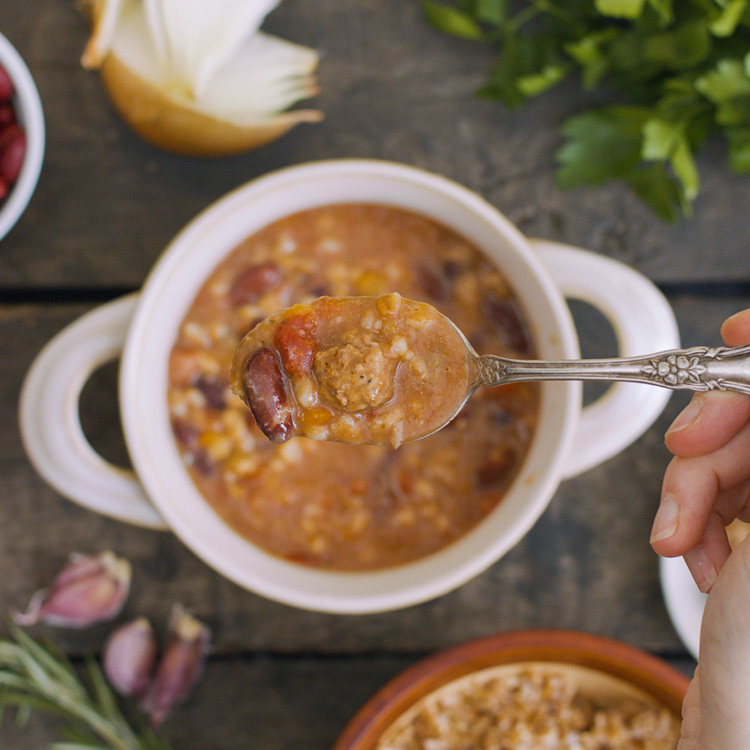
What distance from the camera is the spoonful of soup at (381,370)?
1.00 metres

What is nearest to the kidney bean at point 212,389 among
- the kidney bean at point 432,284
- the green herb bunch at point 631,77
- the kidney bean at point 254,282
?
the kidney bean at point 254,282

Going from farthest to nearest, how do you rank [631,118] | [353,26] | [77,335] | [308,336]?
1. [353,26]
2. [631,118]
3. [77,335]
4. [308,336]

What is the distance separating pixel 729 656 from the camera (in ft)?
3.25

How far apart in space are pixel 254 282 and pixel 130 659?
874 mm

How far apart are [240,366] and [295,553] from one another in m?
0.61

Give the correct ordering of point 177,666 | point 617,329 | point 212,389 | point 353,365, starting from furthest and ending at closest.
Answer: point 177,666 → point 212,389 → point 617,329 → point 353,365

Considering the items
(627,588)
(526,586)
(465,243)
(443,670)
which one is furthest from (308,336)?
(627,588)

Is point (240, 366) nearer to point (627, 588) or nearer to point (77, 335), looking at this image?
point (77, 335)

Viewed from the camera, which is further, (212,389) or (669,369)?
(212,389)

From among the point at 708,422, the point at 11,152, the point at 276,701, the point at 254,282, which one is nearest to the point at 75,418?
the point at 254,282

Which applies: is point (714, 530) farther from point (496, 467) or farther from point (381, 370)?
point (381, 370)

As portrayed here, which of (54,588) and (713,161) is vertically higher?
(713,161)

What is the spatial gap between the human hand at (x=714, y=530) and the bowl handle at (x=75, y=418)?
954 mm

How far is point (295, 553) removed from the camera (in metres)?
1.52
